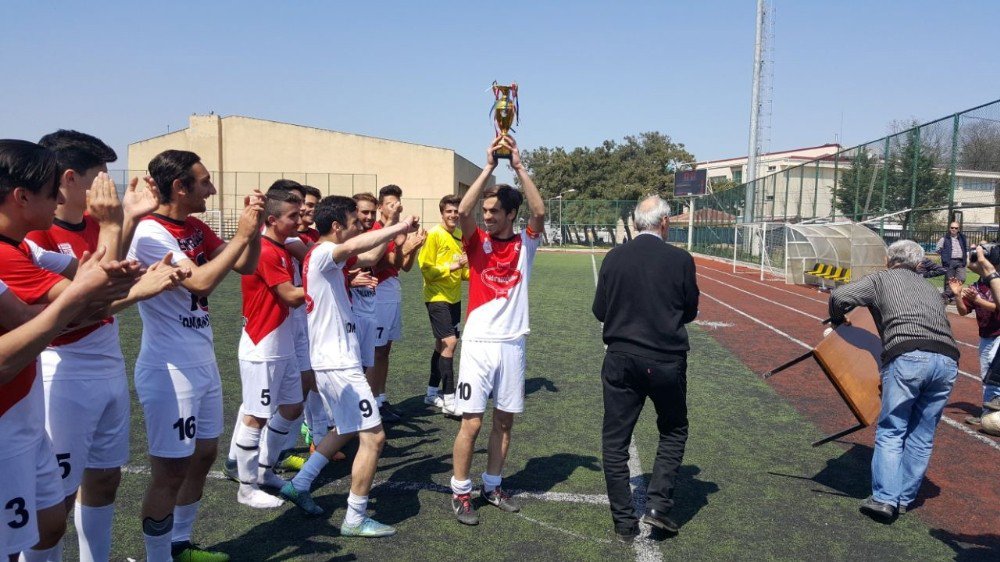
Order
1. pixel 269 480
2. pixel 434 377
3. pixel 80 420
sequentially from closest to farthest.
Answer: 1. pixel 80 420
2. pixel 269 480
3. pixel 434 377

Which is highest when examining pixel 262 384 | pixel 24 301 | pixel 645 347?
pixel 24 301

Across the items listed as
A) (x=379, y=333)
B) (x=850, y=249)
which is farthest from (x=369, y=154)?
(x=379, y=333)

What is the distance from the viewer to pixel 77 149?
3.01 meters

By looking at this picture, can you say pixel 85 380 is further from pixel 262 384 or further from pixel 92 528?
pixel 262 384

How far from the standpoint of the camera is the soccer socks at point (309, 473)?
434 centimetres

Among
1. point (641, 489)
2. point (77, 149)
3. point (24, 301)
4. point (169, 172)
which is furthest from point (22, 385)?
point (641, 489)

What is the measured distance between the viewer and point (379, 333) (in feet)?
21.6

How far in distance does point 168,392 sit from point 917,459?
189 inches

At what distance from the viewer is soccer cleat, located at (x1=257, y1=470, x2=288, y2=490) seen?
186 inches

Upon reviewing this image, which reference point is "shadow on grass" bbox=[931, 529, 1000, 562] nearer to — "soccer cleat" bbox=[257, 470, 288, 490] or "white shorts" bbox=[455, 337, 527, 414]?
"white shorts" bbox=[455, 337, 527, 414]

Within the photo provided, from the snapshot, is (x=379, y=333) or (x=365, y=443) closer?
(x=365, y=443)

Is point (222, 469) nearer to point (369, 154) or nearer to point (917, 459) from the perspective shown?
point (917, 459)

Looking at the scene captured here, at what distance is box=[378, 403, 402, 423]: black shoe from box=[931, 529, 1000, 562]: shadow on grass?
4493 millimetres

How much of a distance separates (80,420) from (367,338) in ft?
10.7
